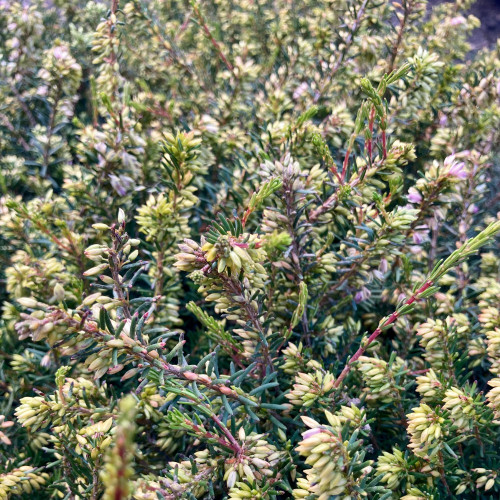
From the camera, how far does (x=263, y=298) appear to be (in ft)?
3.83

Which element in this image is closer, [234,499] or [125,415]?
[125,415]

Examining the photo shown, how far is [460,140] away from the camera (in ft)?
6.12

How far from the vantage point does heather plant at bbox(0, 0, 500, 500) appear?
0.93 meters

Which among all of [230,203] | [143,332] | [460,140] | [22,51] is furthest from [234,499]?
[22,51]

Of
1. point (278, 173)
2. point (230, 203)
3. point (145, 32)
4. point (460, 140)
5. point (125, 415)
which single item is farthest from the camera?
point (145, 32)

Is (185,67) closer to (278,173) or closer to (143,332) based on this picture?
(278,173)

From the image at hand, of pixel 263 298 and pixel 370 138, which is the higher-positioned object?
pixel 370 138

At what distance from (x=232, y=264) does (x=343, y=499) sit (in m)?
0.49

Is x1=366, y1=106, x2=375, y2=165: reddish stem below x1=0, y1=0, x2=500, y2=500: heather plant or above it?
above

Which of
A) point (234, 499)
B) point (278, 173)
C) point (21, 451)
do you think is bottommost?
point (21, 451)

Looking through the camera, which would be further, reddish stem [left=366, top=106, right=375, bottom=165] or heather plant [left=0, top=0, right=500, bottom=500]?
reddish stem [left=366, top=106, right=375, bottom=165]

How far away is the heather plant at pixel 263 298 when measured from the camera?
932 mm

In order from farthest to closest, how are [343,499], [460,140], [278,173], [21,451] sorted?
[460,140]
[21,451]
[278,173]
[343,499]

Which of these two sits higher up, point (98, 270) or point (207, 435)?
point (98, 270)
